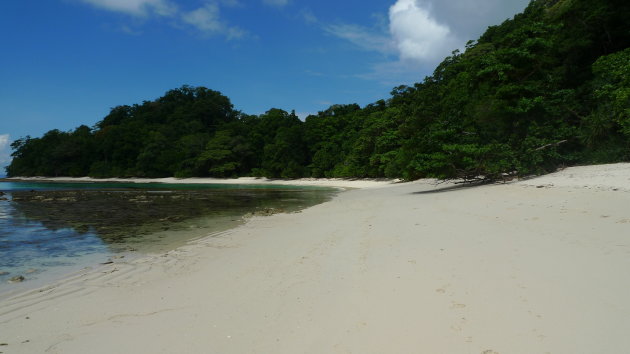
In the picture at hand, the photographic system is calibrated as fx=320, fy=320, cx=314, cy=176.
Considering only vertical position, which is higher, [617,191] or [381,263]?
[617,191]

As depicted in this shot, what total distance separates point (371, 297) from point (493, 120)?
58.3ft

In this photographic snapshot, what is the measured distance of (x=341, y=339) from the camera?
3.12 metres

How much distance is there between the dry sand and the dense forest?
378 inches

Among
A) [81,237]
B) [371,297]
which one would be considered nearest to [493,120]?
[371,297]

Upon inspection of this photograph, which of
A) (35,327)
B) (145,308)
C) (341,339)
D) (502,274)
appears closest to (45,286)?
(35,327)

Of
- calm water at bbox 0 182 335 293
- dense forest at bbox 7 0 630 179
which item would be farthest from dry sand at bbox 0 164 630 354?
dense forest at bbox 7 0 630 179

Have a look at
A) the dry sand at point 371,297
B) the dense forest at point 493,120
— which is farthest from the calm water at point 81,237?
the dense forest at point 493,120

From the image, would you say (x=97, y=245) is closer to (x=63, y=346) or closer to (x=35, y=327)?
(x=35, y=327)

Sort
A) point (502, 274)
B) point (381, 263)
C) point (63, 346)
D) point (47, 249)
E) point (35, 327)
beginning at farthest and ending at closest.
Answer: point (47, 249), point (381, 263), point (502, 274), point (35, 327), point (63, 346)

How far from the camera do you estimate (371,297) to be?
13.2ft

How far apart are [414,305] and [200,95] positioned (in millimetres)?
127752

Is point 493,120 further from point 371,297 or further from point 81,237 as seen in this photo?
point 81,237

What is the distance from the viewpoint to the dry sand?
9.89 feet

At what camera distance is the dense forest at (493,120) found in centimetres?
1580
